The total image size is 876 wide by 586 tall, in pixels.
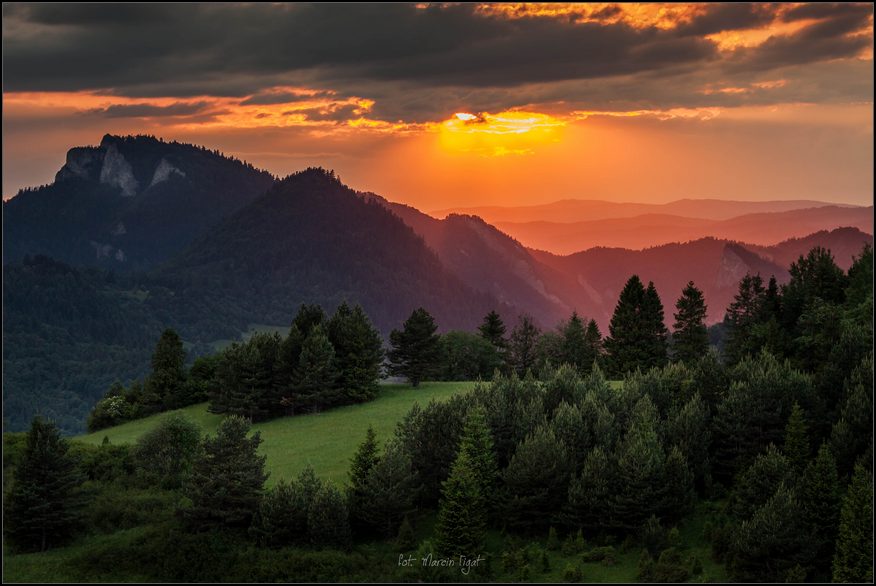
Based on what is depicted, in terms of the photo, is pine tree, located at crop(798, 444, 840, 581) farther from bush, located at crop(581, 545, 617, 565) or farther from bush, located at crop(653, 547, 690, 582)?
bush, located at crop(581, 545, 617, 565)

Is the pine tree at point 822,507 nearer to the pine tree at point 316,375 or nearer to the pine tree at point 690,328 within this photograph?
the pine tree at point 316,375

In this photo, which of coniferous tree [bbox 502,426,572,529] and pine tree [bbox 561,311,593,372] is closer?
coniferous tree [bbox 502,426,572,529]

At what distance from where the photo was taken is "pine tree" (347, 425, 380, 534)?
196 ft

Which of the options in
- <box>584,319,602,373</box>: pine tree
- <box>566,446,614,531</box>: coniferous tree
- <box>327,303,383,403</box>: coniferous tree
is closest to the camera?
<box>566,446,614,531</box>: coniferous tree

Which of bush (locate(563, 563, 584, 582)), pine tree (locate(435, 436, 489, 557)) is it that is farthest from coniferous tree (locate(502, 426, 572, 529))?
bush (locate(563, 563, 584, 582))

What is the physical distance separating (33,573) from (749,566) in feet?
141

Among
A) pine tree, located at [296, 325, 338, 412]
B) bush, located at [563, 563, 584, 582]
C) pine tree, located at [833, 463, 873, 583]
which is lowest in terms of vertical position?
bush, located at [563, 563, 584, 582]

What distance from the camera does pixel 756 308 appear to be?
108062 mm

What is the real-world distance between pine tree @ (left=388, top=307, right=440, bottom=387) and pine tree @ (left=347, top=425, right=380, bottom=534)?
4026 centimetres

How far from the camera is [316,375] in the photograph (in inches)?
3647

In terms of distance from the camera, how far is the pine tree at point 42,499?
196 ft

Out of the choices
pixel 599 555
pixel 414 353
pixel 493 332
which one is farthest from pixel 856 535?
pixel 493 332

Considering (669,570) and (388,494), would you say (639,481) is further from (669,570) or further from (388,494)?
(388,494)

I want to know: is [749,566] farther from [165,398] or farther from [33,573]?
[165,398]
